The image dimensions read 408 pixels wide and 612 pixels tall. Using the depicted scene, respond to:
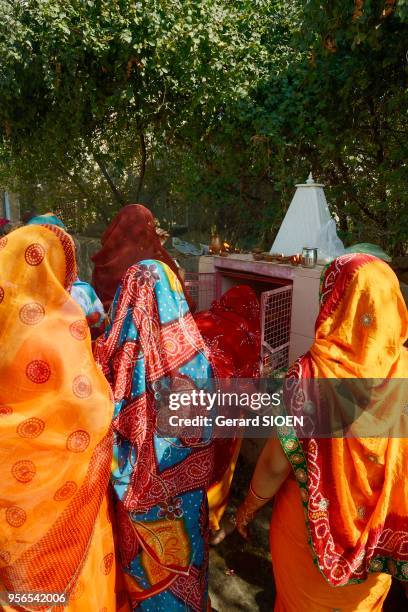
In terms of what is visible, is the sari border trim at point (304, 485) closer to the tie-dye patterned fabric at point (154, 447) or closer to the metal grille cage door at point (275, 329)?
the tie-dye patterned fabric at point (154, 447)

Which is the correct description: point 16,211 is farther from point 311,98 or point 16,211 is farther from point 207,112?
point 311,98

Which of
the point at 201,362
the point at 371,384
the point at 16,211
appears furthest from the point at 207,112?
the point at 16,211

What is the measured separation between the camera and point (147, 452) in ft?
5.61

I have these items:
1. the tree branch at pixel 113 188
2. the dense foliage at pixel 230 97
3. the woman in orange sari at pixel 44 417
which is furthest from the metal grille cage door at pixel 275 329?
the tree branch at pixel 113 188

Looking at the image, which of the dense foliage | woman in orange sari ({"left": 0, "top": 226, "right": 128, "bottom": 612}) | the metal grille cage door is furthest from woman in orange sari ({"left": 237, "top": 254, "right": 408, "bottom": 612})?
the dense foliage

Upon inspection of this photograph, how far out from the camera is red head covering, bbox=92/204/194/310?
272 centimetres

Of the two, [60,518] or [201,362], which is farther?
[201,362]

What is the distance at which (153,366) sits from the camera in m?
1.67

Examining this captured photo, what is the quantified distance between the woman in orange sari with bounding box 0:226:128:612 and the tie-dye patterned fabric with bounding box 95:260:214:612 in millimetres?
252

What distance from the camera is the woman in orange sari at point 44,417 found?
4.13 feet

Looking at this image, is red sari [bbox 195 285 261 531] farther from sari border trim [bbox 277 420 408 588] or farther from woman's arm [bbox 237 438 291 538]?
sari border trim [bbox 277 420 408 588]

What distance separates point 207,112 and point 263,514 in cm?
485

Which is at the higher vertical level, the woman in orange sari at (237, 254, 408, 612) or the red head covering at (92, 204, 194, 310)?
the red head covering at (92, 204, 194, 310)

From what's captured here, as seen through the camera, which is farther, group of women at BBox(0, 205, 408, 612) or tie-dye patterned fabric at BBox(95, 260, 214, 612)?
tie-dye patterned fabric at BBox(95, 260, 214, 612)
